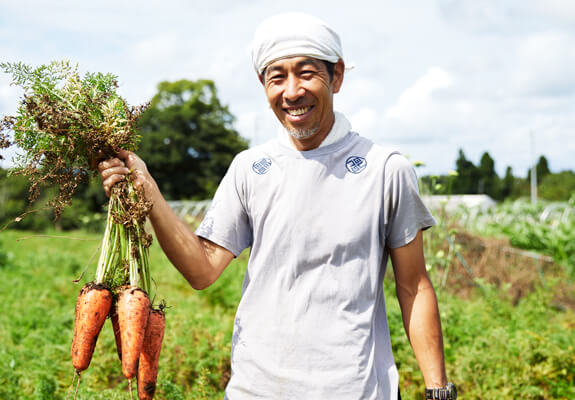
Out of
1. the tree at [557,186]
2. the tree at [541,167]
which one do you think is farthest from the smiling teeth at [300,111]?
the tree at [541,167]

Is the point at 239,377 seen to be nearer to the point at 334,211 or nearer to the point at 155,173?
the point at 334,211

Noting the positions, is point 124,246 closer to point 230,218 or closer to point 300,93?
point 230,218

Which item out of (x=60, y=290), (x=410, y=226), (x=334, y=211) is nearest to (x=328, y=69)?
(x=334, y=211)

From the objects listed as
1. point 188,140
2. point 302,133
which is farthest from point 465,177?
point 188,140

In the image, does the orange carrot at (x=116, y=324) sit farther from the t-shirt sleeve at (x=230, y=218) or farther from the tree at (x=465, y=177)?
the tree at (x=465, y=177)

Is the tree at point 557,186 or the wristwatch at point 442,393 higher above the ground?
the tree at point 557,186

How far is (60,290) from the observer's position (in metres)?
7.00

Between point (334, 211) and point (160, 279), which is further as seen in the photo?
point (160, 279)

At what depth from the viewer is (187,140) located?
3319cm

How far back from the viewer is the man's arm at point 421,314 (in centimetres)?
183

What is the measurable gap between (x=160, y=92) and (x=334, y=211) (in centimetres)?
3395

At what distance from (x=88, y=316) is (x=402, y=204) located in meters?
1.09

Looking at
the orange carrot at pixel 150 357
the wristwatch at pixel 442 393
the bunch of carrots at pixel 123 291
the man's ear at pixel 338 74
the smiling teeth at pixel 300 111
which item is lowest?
the wristwatch at pixel 442 393

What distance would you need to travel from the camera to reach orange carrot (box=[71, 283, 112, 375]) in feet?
5.60
